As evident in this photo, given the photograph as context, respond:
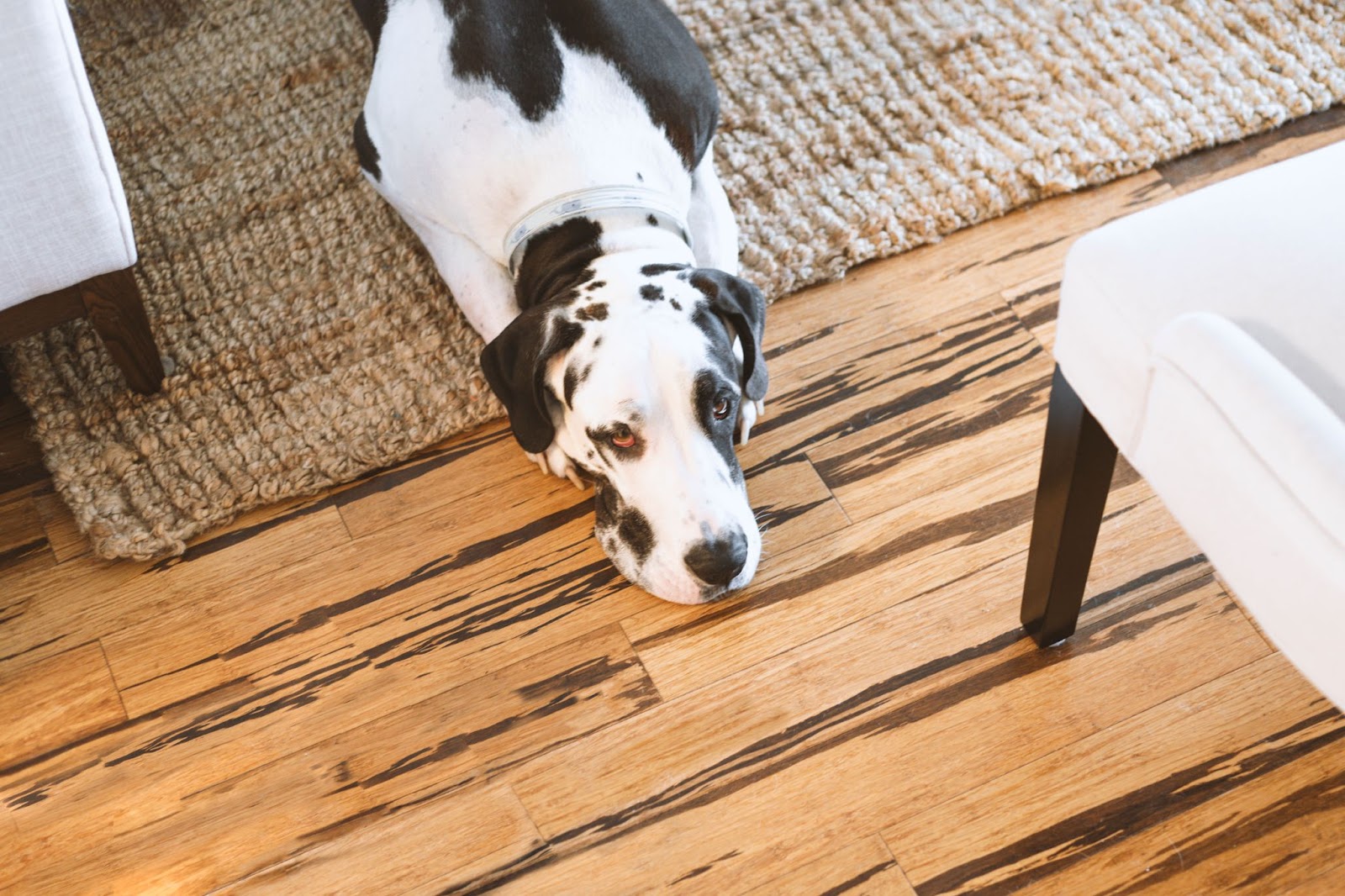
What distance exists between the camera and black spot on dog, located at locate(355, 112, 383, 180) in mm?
1985

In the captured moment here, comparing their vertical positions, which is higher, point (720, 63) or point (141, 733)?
point (720, 63)

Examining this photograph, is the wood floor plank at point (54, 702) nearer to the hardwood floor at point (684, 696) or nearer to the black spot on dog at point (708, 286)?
the hardwood floor at point (684, 696)

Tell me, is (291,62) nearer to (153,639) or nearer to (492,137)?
(492,137)

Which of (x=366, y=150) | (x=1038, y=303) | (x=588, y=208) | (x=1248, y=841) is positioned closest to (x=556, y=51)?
(x=588, y=208)

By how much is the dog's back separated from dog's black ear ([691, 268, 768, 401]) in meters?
0.27

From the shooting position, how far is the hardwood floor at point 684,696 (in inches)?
55.2

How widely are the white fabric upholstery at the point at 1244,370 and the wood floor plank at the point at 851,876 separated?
0.56m

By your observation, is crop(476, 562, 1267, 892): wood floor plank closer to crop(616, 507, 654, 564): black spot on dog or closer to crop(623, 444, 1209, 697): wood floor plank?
crop(623, 444, 1209, 697): wood floor plank

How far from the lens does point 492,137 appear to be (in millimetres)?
1745

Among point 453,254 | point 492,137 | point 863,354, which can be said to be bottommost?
point 863,354

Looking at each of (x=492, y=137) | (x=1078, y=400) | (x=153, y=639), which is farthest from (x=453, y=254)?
(x=1078, y=400)

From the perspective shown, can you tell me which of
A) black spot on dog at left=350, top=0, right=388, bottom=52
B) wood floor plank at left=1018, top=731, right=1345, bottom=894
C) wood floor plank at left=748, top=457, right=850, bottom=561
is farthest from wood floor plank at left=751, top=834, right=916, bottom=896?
black spot on dog at left=350, top=0, right=388, bottom=52

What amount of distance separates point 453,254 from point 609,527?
1.81ft

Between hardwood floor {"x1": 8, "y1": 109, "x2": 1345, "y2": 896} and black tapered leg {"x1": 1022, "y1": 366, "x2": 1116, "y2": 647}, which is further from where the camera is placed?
hardwood floor {"x1": 8, "y1": 109, "x2": 1345, "y2": 896}
